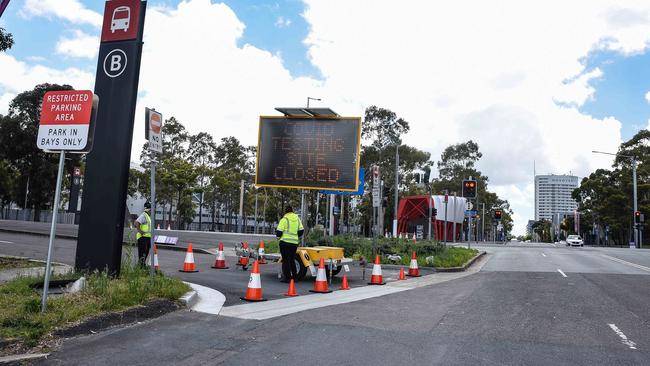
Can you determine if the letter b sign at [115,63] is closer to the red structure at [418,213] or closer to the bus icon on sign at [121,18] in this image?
the bus icon on sign at [121,18]

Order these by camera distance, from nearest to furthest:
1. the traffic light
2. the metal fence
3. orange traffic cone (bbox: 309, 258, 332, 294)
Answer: orange traffic cone (bbox: 309, 258, 332, 294) < the traffic light < the metal fence

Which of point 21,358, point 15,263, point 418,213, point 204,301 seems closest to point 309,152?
point 204,301

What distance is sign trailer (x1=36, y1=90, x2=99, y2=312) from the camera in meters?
6.70

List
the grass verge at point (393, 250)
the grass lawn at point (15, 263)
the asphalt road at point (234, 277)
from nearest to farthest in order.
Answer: the asphalt road at point (234, 277) → the grass lawn at point (15, 263) → the grass verge at point (393, 250)

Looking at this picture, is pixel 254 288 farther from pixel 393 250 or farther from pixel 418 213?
pixel 418 213

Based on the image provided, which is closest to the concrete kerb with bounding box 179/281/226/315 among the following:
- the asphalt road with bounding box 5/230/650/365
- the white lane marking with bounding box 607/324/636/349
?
the asphalt road with bounding box 5/230/650/365

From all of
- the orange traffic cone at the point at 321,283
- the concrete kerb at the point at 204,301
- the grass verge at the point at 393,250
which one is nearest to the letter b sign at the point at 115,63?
the concrete kerb at the point at 204,301

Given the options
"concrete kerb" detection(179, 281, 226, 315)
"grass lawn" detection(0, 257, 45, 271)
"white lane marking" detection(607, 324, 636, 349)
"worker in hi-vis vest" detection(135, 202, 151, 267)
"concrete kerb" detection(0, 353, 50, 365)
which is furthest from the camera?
"worker in hi-vis vest" detection(135, 202, 151, 267)

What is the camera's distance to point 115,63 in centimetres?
955

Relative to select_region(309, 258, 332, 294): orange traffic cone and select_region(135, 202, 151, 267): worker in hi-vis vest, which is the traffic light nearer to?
select_region(309, 258, 332, 294): orange traffic cone

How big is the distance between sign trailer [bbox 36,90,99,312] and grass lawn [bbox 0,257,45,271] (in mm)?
5101

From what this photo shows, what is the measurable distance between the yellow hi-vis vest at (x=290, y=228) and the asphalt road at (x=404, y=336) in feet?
5.57

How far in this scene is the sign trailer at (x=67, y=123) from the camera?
6699 mm

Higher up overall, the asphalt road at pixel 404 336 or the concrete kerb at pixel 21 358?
the asphalt road at pixel 404 336
